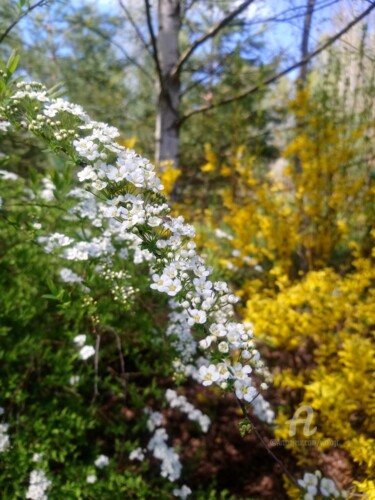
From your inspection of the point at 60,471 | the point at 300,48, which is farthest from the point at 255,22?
the point at 60,471

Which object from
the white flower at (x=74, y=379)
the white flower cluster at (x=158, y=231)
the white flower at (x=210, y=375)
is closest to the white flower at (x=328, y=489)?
the white flower cluster at (x=158, y=231)

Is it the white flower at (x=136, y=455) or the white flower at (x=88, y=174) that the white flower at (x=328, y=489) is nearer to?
the white flower at (x=136, y=455)

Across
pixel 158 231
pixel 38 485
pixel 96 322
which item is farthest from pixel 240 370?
pixel 38 485

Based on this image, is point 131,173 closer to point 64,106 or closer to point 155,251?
point 155,251

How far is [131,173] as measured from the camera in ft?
4.17

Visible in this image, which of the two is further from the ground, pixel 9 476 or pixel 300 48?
pixel 300 48

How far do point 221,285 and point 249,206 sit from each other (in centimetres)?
292

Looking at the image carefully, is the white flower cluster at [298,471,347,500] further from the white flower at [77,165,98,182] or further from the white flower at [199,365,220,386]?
the white flower at [77,165,98,182]

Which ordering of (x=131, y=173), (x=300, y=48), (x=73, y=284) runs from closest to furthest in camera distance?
1. (x=131, y=173)
2. (x=73, y=284)
3. (x=300, y=48)

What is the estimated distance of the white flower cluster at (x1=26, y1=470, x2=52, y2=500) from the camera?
187 centimetres

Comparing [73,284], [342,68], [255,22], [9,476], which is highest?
[342,68]

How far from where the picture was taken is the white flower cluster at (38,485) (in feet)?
6.14

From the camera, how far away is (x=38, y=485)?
74.9 inches

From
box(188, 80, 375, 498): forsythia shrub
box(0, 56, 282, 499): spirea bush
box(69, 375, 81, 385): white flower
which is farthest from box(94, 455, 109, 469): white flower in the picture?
box(188, 80, 375, 498): forsythia shrub
